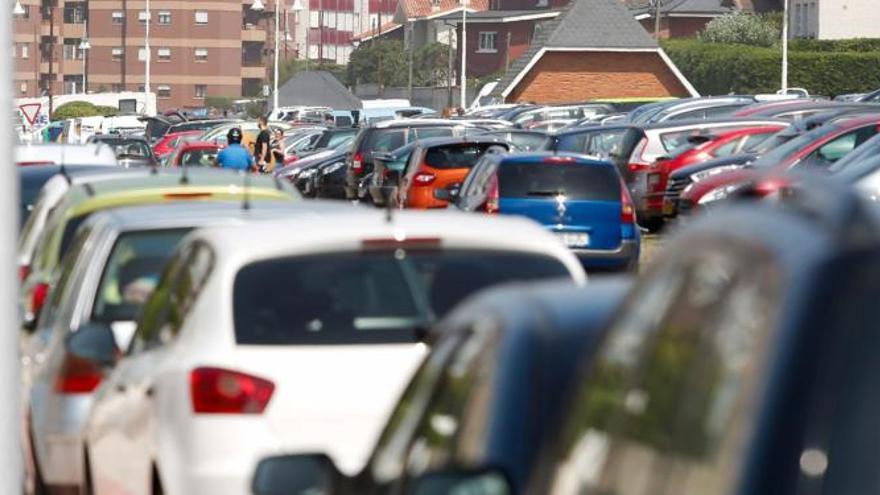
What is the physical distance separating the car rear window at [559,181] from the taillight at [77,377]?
1316cm

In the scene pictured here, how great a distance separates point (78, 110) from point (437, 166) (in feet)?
259

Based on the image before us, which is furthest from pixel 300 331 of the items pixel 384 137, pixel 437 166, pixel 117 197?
pixel 384 137

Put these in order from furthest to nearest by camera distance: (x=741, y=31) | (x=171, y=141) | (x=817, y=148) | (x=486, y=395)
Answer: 1. (x=741, y=31)
2. (x=171, y=141)
3. (x=817, y=148)
4. (x=486, y=395)

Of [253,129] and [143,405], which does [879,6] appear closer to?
[253,129]

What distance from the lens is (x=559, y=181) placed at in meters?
22.3

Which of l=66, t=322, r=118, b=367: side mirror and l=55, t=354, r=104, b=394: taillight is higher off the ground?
l=66, t=322, r=118, b=367: side mirror

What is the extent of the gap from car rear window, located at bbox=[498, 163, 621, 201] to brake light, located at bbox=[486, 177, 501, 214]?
7 cm

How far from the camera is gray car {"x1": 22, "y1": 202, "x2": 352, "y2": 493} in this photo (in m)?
9.27

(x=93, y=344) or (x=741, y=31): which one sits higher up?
(x=741, y=31)

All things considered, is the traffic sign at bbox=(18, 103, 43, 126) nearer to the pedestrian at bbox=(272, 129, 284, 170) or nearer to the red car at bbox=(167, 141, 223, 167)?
the pedestrian at bbox=(272, 129, 284, 170)

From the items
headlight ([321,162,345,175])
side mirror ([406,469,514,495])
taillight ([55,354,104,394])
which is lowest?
headlight ([321,162,345,175])

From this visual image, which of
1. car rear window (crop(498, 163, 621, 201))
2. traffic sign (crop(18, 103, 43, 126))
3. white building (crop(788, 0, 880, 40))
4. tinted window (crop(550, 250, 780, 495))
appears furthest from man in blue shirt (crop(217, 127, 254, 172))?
white building (crop(788, 0, 880, 40))

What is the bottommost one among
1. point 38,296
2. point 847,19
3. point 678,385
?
point 38,296

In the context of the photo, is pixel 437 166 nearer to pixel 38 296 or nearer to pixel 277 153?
pixel 277 153
